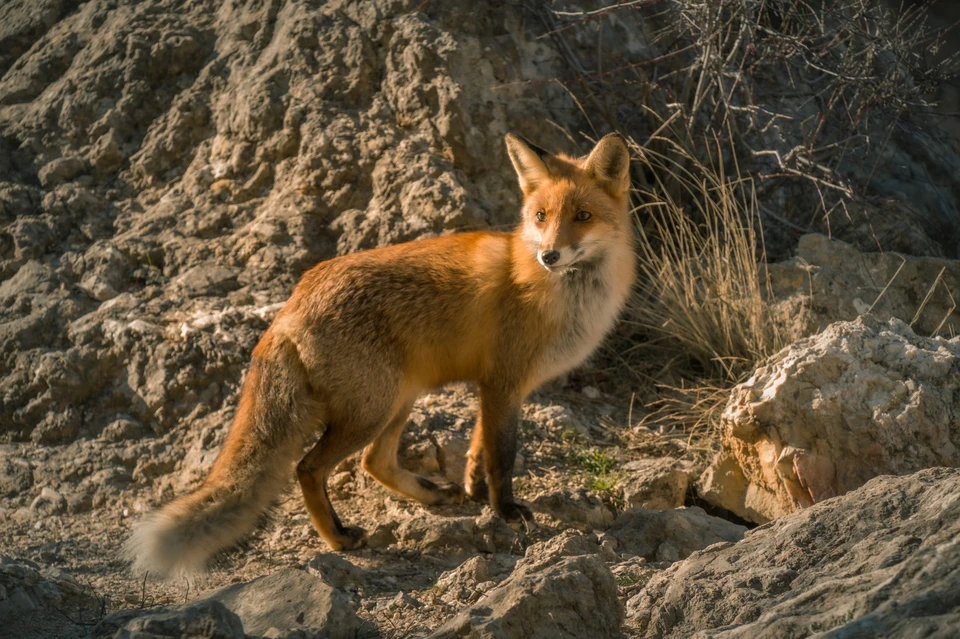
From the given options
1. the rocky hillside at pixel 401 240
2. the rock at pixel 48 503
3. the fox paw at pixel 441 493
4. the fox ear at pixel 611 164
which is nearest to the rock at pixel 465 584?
the rocky hillside at pixel 401 240

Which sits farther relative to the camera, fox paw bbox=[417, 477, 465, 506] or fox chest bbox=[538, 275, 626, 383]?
fox paw bbox=[417, 477, 465, 506]

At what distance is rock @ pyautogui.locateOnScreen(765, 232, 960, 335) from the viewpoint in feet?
20.3

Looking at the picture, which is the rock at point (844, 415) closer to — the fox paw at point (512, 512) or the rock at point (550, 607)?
the fox paw at point (512, 512)

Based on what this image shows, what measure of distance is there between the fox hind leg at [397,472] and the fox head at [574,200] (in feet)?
3.85

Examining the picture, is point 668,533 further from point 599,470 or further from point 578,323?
point 578,323

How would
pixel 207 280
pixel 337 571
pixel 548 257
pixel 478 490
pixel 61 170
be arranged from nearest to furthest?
pixel 337 571, pixel 548 257, pixel 478 490, pixel 207 280, pixel 61 170

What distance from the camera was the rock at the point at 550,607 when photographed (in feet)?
9.07

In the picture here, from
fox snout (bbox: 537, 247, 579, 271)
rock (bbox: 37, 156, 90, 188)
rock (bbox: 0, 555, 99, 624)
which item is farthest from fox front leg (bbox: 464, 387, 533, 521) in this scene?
rock (bbox: 37, 156, 90, 188)

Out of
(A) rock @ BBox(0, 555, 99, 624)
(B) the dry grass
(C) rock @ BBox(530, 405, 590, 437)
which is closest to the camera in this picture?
(A) rock @ BBox(0, 555, 99, 624)

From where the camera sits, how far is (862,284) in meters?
6.38

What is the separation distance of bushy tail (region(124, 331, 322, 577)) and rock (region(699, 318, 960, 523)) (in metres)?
2.20

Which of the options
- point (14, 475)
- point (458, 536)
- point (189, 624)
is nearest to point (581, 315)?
point (458, 536)

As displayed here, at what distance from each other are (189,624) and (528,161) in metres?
3.16

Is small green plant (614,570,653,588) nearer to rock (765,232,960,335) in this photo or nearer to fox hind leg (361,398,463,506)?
fox hind leg (361,398,463,506)
